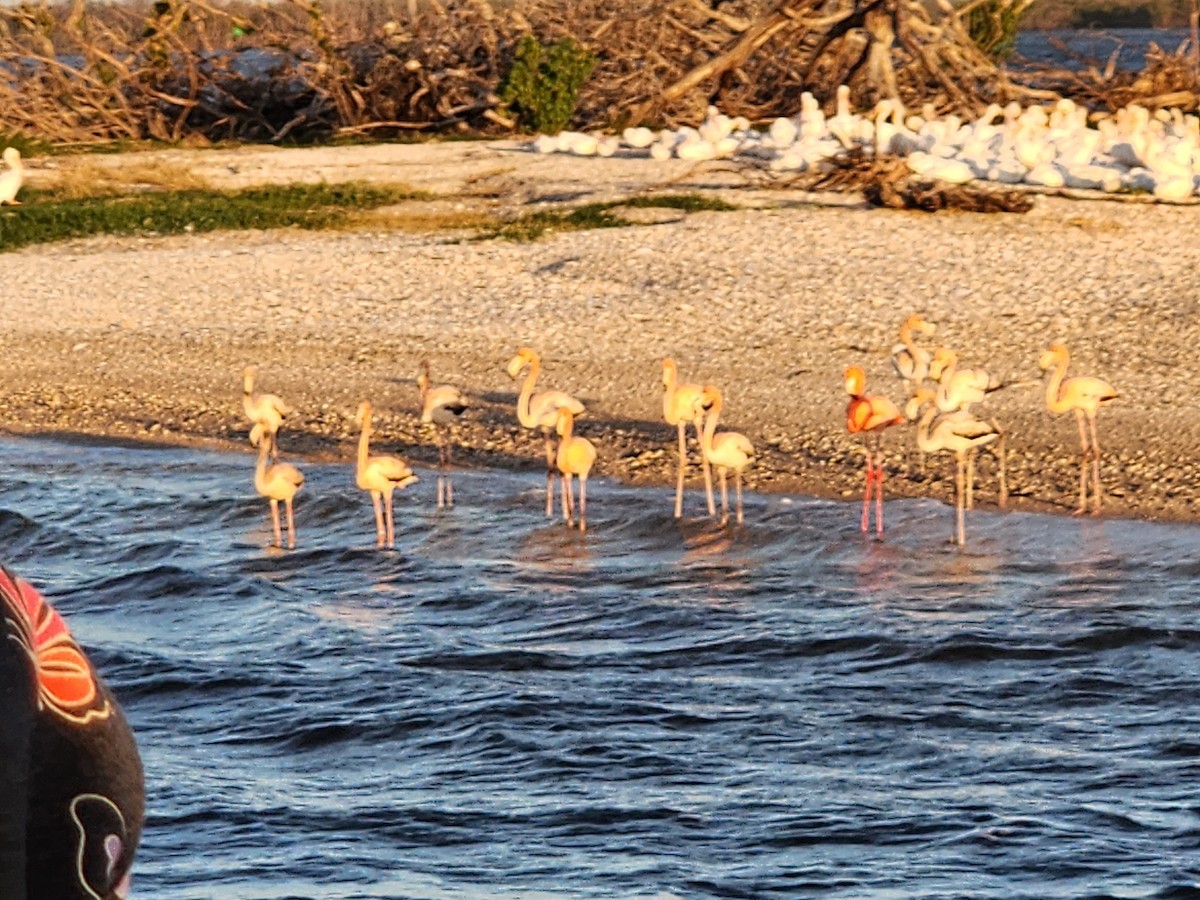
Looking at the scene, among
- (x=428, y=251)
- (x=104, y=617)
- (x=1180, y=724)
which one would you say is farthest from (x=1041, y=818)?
(x=428, y=251)

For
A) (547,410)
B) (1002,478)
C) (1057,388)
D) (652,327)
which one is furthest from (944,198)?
(1002,478)

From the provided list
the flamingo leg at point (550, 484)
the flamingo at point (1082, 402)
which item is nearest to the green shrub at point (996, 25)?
the flamingo at point (1082, 402)

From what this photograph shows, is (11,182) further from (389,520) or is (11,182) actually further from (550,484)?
(550,484)

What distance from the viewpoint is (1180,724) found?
22.1ft

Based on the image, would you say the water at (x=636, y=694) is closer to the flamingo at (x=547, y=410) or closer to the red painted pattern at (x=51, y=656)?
the flamingo at (x=547, y=410)

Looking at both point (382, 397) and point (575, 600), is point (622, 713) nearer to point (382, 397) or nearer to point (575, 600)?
point (575, 600)

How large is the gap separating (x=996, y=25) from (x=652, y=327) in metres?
13.7

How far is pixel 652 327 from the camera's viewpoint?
12875mm

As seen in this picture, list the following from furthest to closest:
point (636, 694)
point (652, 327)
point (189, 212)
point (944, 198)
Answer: point (189, 212)
point (944, 198)
point (652, 327)
point (636, 694)

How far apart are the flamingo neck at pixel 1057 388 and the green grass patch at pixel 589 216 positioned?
235 inches

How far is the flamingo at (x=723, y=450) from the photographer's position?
9617 millimetres

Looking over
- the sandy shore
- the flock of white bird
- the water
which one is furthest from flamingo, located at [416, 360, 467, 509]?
the flock of white bird

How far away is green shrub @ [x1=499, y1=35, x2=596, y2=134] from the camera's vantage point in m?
22.3

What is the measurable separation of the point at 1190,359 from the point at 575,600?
14.4 ft
